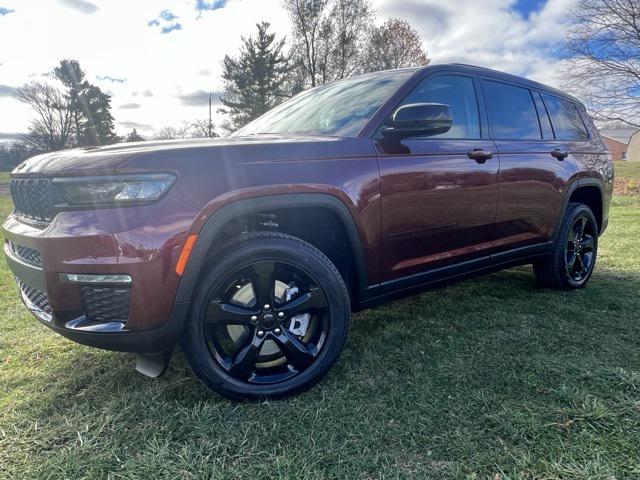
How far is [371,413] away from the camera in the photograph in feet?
6.79

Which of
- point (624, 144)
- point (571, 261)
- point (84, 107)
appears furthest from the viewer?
point (624, 144)

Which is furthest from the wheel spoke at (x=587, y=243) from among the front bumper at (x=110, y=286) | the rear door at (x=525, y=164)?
the front bumper at (x=110, y=286)

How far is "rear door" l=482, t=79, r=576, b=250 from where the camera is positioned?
324 cm

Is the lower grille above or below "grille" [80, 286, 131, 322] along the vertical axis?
above

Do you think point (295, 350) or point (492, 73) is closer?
point (295, 350)

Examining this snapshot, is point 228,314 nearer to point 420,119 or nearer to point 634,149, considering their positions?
point 420,119

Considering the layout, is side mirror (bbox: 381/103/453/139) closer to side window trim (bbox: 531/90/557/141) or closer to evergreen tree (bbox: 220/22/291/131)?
side window trim (bbox: 531/90/557/141)

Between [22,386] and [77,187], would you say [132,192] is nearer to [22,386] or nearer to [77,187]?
[77,187]

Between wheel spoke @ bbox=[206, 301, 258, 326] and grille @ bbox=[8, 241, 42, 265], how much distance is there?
78 centimetres

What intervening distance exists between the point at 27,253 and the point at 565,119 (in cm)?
438

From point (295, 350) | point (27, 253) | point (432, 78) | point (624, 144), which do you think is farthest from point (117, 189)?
point (624, 144)

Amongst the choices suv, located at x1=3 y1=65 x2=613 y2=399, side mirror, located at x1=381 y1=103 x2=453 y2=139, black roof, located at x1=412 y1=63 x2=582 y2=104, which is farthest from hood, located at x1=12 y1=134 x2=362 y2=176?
black roof, located at x1=412 y1=63 x2=582 y2=104

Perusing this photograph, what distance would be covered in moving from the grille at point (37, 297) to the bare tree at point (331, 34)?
88.6ft

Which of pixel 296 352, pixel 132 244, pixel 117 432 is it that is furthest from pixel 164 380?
pixel 132 244
